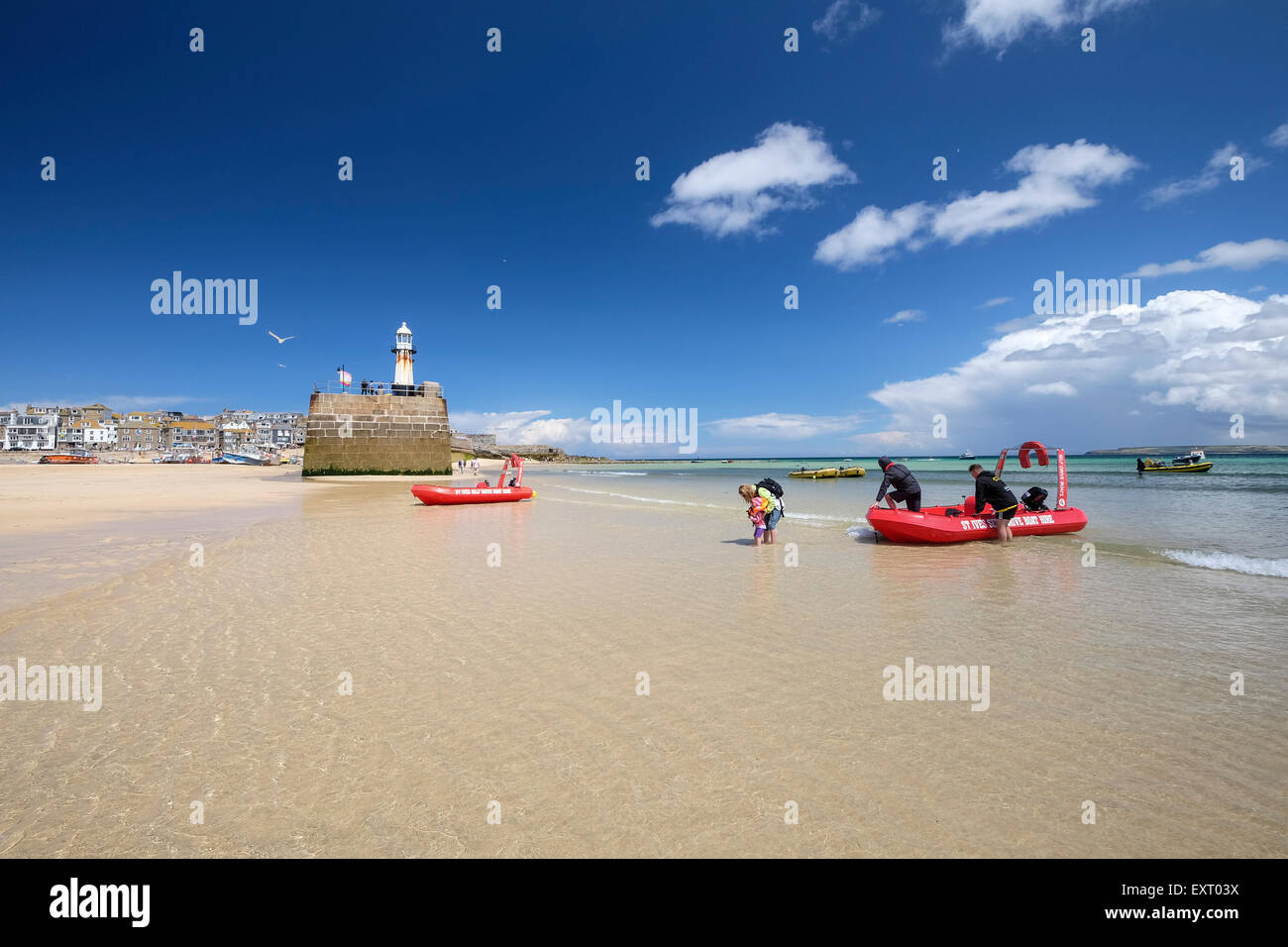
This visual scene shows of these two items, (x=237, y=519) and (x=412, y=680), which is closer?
(x=412, y=680)

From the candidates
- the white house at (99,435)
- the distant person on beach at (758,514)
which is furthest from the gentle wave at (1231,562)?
the white house at (99,435)

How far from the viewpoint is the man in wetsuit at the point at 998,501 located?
12891 mm

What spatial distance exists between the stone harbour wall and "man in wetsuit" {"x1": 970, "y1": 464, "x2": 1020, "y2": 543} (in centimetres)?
3491

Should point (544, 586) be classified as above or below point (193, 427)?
below


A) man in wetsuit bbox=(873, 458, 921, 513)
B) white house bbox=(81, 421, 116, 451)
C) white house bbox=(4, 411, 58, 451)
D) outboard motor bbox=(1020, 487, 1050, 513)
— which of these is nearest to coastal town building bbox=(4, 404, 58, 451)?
white house bbox=(4, 411, 58, 451)

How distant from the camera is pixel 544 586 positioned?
28.1 ft

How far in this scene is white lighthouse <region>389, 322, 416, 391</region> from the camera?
146ft

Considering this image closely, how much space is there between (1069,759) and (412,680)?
15.8 feet

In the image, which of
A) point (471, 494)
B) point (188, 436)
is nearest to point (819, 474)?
point (471, 494)

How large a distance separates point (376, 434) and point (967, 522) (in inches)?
1423

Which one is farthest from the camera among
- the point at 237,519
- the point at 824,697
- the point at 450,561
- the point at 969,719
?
the point at 237,519

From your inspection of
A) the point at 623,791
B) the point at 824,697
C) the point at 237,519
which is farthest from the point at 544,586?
the point at 237,519
